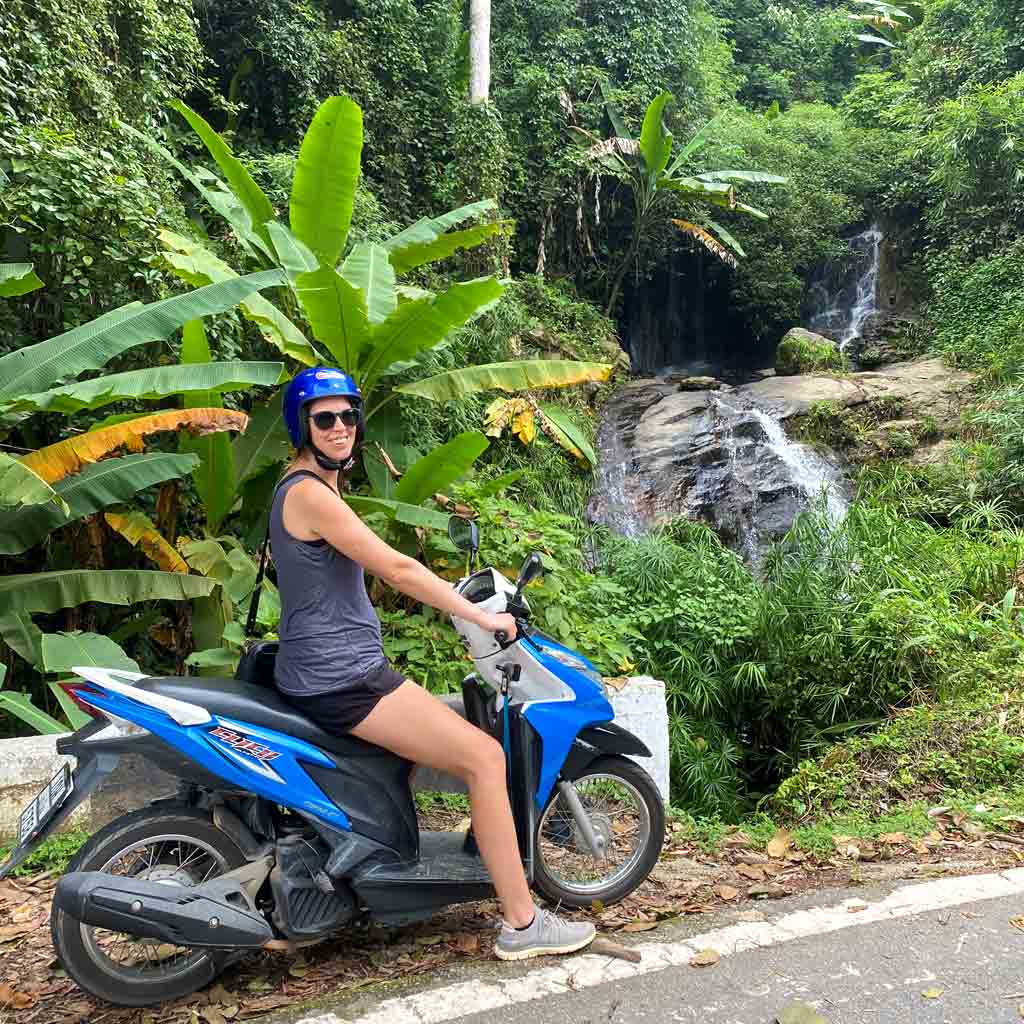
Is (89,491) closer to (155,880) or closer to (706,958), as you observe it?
(155,880)

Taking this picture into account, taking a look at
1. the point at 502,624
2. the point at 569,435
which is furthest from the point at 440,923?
the point at 569,435

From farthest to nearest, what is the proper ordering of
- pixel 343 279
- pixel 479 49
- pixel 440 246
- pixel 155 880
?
1. pixel 479 49
2. pixel 440 246
3. pixel 343 279
4. pixel 155 880

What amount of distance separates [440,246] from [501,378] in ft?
4.14

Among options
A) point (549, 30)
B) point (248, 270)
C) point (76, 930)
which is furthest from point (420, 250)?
point (549, 30)

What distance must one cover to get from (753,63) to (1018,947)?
2684 cm

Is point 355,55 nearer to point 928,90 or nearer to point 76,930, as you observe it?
point 928,90

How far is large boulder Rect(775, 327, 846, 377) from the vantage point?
1495 centimetres

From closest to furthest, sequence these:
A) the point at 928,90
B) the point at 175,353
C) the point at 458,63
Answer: the point at 175,353
the point at 458,63
the point at 928,90

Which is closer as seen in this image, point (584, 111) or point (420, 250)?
point (420, 250)

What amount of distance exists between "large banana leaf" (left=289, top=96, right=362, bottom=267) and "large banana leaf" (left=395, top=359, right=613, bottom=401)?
118 centimetres

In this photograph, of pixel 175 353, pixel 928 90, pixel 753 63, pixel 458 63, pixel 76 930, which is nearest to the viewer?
pixel 76 930

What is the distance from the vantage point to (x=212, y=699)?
248cm

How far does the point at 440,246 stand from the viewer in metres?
6.73

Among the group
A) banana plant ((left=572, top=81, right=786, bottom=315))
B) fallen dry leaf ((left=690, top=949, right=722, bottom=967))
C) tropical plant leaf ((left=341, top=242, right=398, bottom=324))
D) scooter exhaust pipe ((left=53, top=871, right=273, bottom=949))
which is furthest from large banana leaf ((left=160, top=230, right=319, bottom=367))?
banana plant ((left=572, top=81, right=786, bottom=315))
